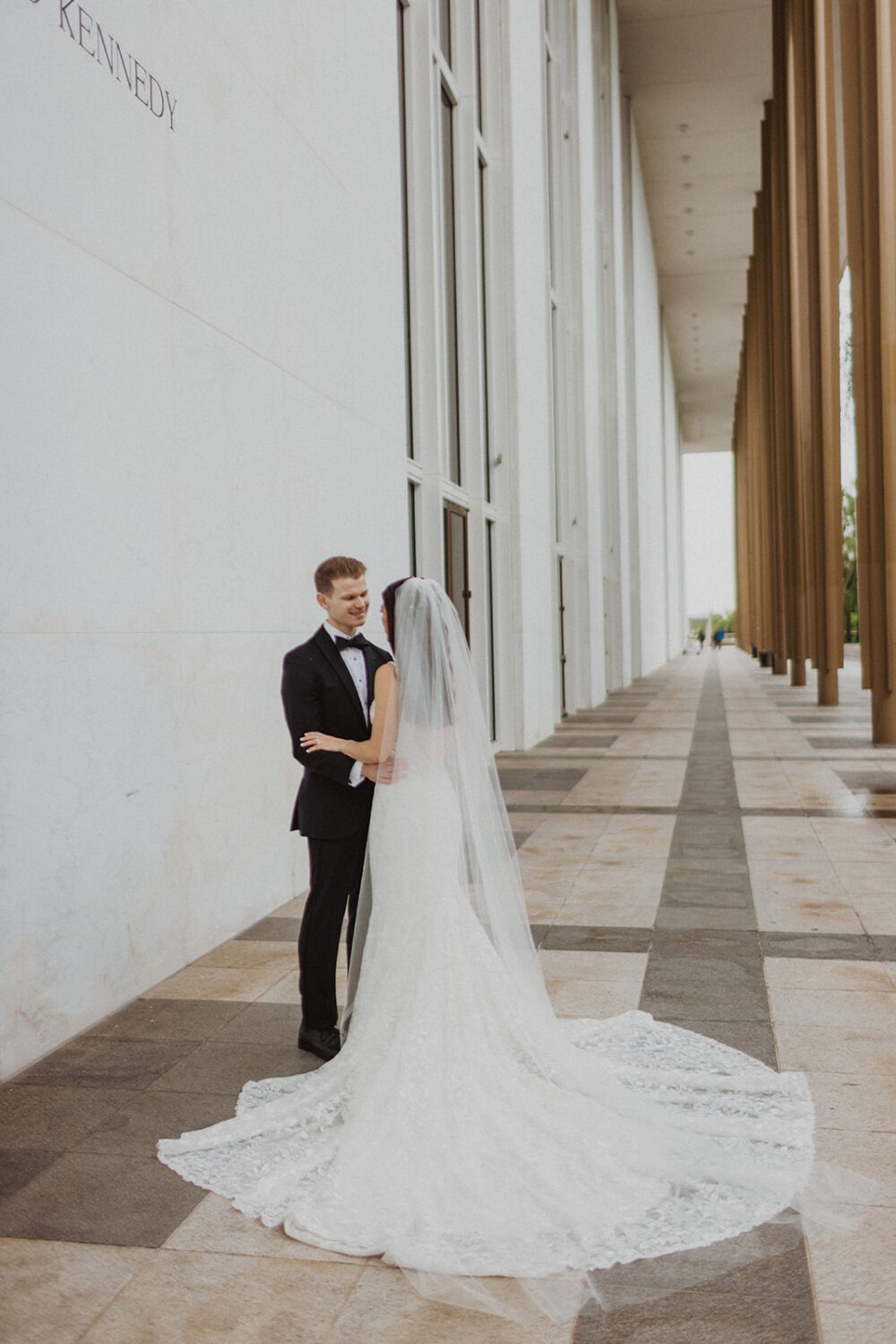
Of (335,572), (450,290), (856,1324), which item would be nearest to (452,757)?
(335,572)

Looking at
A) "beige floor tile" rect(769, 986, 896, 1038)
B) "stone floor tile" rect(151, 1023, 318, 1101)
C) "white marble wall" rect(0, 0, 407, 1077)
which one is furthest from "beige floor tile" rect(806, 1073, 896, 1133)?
"white marble wall" rect(0, 0, 407, 1077)

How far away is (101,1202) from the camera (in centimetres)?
314

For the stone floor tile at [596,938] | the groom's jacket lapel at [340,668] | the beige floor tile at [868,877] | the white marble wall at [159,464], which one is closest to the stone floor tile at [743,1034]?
the stone floor tile at [596,938]

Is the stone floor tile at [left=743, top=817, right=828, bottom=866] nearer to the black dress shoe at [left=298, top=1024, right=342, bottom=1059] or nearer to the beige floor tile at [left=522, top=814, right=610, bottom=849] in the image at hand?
the beige floor tile at [left=522, top=814, right=610, bottom=849]

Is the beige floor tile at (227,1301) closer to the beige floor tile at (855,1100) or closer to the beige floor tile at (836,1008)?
the beige floor tile at (855,1100)

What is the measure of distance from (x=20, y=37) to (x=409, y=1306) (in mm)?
4166

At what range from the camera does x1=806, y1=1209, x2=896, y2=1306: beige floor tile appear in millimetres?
2609

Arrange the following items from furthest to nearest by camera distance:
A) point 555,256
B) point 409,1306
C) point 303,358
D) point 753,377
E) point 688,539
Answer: point 688,539 → point 753,377 → point 555,256 → point 303,358 → point 409,1306

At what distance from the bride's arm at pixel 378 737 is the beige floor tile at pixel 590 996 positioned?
1381 mm

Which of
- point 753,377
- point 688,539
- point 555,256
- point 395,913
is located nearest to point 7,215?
point 395,913

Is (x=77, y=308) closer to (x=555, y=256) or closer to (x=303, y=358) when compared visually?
(x=303, y=358)

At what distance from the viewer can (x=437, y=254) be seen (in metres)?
12.4

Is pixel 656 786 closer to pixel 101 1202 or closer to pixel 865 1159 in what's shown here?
pixel 865 1159

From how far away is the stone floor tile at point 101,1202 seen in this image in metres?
2.97
